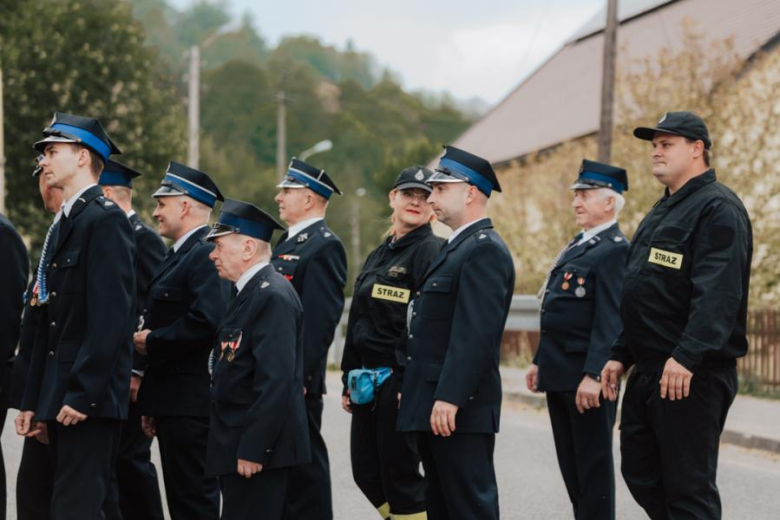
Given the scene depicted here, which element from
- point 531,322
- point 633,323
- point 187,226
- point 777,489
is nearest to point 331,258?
point 187,226

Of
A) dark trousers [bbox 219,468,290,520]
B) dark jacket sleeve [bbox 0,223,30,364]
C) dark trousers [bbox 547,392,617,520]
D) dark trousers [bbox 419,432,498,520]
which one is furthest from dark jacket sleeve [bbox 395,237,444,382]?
dark jacket sleeve [bbox 0,223,30,364]

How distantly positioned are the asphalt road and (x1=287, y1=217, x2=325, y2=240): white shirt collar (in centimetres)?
192

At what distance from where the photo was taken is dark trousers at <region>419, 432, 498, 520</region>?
5656 millimetres

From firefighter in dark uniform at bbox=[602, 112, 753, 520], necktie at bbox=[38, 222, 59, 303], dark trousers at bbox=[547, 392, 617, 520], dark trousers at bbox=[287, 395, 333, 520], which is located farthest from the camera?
dark trousers at bbox=[287, 395, 333, 520]

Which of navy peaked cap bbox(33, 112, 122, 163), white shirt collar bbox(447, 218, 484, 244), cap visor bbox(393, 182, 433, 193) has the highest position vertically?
cap visor bbox(393, 182, 433, 193)

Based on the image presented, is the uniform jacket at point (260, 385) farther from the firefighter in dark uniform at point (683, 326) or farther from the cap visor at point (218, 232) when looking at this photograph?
the firefighter in dark uniform at point (683, 326)

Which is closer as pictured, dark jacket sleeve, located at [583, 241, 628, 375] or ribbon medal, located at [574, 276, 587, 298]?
dark jacket sleeve, located at [583, 241, 628, 375]

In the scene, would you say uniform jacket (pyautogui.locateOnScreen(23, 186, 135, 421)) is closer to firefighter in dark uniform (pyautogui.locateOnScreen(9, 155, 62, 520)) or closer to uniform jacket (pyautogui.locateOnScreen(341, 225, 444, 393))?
firefighter in dark uniform (pyautogui.locateOnScreen(9, 155, 62, 520))

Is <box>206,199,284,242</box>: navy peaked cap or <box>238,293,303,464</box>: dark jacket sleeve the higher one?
<box>206,199,284,242</box>: navy peaked cap

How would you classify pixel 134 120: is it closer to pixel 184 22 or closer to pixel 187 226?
pixel 187 226

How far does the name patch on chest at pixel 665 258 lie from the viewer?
5.59 metres

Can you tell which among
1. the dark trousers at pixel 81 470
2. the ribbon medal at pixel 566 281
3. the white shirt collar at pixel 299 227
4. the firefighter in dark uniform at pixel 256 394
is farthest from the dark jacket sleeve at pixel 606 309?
the dark trousers at pixel 81 470

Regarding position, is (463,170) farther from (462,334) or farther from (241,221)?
(241,221)

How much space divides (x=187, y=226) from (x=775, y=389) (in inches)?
Result: 415
